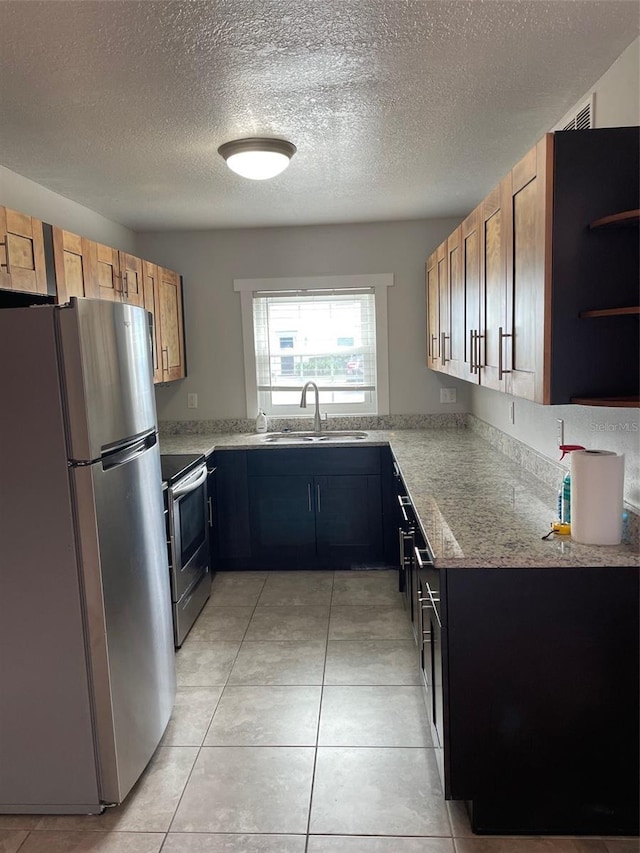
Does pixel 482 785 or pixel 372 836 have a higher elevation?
pixel 482 785

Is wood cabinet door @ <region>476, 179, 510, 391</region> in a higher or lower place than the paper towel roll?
higher

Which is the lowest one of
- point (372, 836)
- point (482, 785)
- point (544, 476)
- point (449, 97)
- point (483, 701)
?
point (372, 836)

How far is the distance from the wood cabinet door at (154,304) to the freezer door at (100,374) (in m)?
1.64

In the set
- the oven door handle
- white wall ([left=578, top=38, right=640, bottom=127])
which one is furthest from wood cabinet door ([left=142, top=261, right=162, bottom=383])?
white wall ([left=578, top=38, right=640, bottom=127])

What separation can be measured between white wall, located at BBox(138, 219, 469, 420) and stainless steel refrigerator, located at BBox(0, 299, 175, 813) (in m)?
2.45

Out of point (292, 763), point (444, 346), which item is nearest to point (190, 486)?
point (292, 763)

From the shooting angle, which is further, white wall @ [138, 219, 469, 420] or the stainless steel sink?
white wall @ [138, 219, 469, 420]

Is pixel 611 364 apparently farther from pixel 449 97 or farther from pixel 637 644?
pixel 449 97

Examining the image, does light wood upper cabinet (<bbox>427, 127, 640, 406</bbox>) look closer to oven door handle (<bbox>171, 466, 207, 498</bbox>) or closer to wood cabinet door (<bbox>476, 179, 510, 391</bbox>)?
wood cabinet door (<bbox>476, 179, 510, 391</bbox>)

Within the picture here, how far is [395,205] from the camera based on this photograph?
151 inches

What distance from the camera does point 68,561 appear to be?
1854mm

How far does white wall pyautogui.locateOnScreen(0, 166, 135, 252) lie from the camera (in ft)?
9.46

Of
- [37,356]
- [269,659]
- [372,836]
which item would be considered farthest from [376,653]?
[37,356]

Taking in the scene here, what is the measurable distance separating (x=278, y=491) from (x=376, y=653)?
1388 mm
